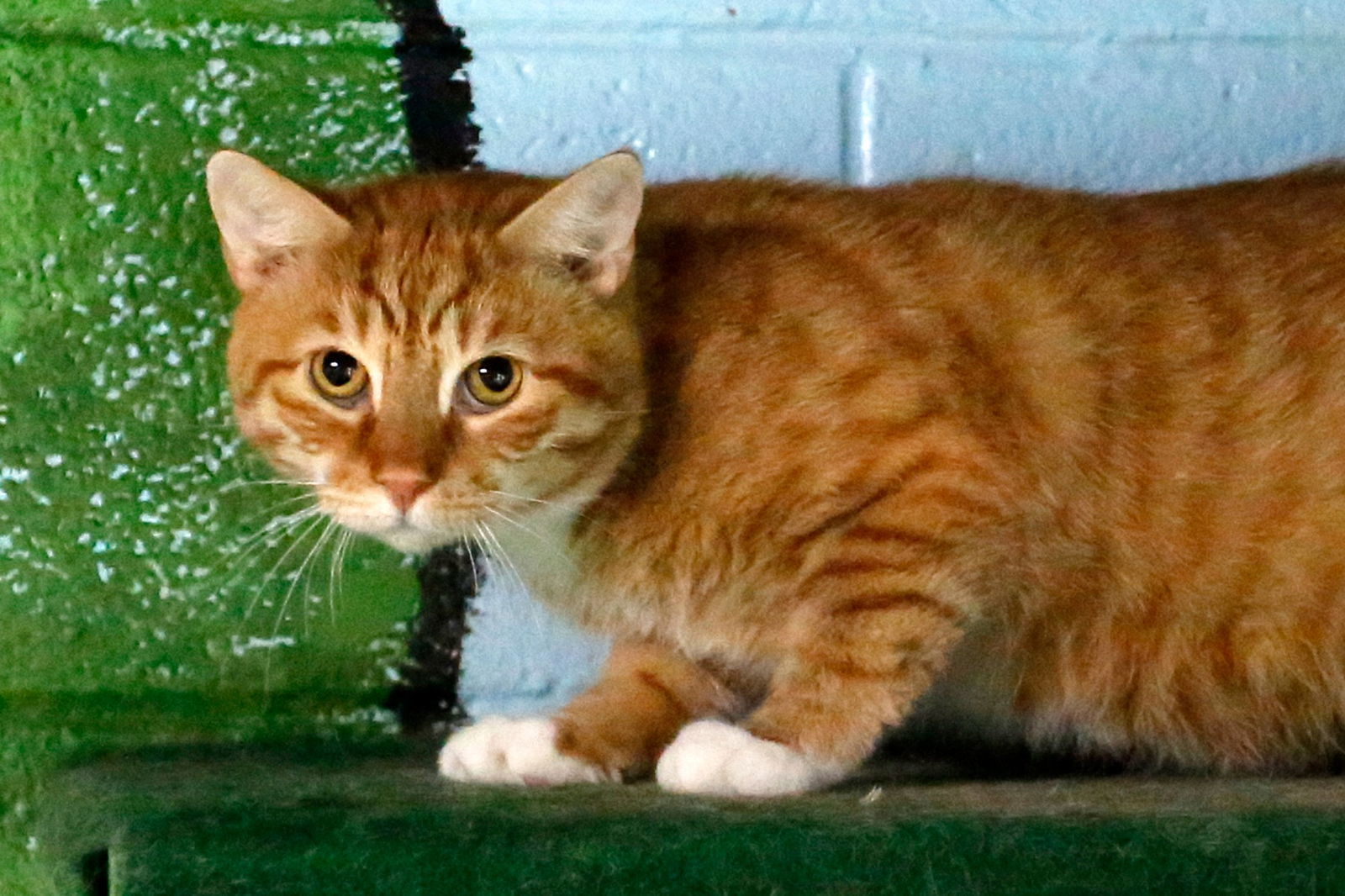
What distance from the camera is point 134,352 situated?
A: 5.96 feet

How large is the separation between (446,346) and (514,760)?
40cm

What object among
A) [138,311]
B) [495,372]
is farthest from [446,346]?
[138,311]

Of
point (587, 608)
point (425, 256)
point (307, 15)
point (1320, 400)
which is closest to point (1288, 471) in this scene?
point (1320, 400)

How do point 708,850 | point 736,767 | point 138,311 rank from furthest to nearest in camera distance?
point 138,311, point 736,767, point 708,850

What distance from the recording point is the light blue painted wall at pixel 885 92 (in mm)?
1850

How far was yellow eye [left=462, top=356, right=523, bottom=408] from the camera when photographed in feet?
4.59

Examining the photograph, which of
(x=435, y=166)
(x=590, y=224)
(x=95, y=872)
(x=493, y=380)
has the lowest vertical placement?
(x=95, y=872)

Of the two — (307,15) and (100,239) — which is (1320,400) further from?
(100,239)

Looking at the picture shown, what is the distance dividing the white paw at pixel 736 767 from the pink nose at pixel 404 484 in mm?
333

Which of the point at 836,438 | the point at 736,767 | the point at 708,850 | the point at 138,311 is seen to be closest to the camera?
the point at 708,850

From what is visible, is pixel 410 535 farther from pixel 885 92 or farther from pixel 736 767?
pixel 885 92

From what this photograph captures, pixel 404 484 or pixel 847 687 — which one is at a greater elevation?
pixel 404 484

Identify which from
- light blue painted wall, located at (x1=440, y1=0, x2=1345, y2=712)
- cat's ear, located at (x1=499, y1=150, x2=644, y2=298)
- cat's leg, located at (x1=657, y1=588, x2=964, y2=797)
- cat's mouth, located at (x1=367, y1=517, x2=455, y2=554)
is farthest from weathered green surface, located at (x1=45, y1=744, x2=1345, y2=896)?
light blue painted wall, located at (x1=440, y1=0, x2=1345, y2=712)

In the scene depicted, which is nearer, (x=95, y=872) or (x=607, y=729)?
(x=95, y=872)
